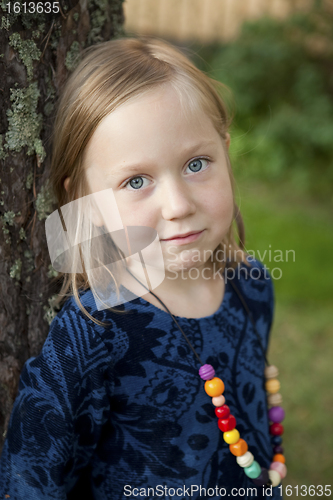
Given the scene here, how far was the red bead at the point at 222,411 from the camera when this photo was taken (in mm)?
1230

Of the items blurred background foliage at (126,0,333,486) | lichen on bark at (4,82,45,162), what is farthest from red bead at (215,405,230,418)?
blurred background foliage at (126,0,333,486)

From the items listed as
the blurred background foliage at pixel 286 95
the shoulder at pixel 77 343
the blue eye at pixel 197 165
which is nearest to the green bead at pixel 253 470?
the shoulder at pixel 77 343

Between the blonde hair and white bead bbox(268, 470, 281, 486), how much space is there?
762mm

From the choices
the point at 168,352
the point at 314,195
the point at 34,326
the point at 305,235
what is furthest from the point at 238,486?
the point at 314,195

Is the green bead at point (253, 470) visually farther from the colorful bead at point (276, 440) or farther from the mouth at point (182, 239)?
the mouth at point (182, 239)

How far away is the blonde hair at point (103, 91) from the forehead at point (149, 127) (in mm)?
20

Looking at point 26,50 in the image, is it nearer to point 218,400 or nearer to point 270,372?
point 218,400

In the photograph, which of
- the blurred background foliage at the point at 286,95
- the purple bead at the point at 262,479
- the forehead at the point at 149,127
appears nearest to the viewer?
the forehead at the point at 149,127

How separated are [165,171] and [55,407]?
63cm

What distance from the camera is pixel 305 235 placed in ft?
13.5

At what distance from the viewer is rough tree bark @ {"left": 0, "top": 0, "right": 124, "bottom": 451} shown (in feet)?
3.74

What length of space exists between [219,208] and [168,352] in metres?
0.41

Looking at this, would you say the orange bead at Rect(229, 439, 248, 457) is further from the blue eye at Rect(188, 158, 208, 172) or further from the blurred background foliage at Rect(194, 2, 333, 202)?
the blurred background foliage at Rect(194, 2, 333, 202)

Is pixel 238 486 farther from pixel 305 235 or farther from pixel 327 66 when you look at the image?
pixel 327 66
